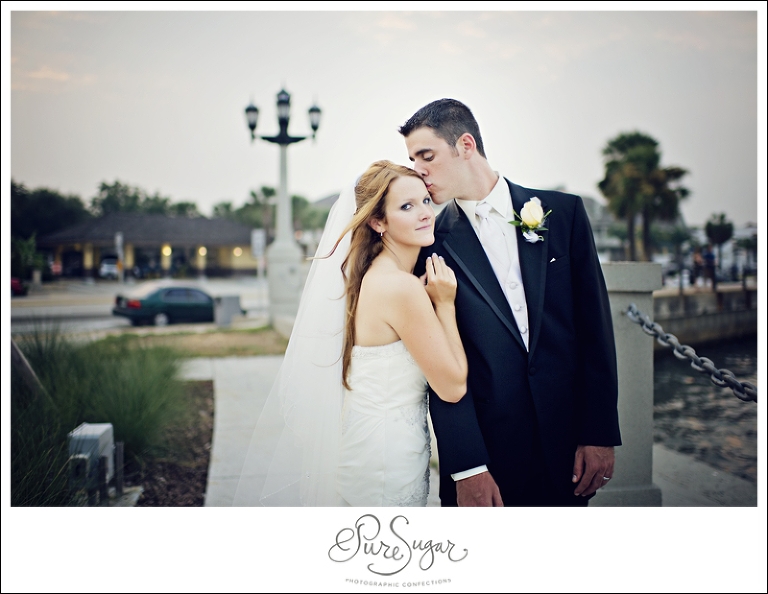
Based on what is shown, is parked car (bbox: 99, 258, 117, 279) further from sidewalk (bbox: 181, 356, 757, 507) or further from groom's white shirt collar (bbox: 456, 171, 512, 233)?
groom's white shirt collar (bbox: 456, 171, 512, 233)

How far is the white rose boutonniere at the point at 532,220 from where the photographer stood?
6.09 feet

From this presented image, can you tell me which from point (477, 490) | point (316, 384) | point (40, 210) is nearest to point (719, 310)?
point (477, 490)

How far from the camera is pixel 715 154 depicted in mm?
2865

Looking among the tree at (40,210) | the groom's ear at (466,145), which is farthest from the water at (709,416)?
the tree at (40,210)


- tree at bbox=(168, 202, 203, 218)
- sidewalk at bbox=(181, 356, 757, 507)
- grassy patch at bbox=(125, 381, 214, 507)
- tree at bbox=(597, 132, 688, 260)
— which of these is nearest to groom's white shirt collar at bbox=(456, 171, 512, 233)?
tree at bbox=(597, 132, 688, 260)

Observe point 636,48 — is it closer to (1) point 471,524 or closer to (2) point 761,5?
(2) point 761,5

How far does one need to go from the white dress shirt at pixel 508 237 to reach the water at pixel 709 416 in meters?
3.33

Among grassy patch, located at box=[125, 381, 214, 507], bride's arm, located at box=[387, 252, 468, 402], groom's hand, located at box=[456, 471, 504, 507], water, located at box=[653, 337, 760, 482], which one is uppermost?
bride's arm, located at box=[387, 252, 468, 402]

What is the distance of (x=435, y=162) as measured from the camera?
193 cm

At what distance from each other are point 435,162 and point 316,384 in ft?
3.33

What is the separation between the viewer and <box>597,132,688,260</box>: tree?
3303mm

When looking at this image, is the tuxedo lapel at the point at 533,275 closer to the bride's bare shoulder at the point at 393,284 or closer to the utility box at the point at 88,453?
the bride's bare shoulder at the point at 393,284

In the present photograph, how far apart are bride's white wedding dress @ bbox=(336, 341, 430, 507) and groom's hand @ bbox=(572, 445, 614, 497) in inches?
23.3

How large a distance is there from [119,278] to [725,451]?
26.9 feet
